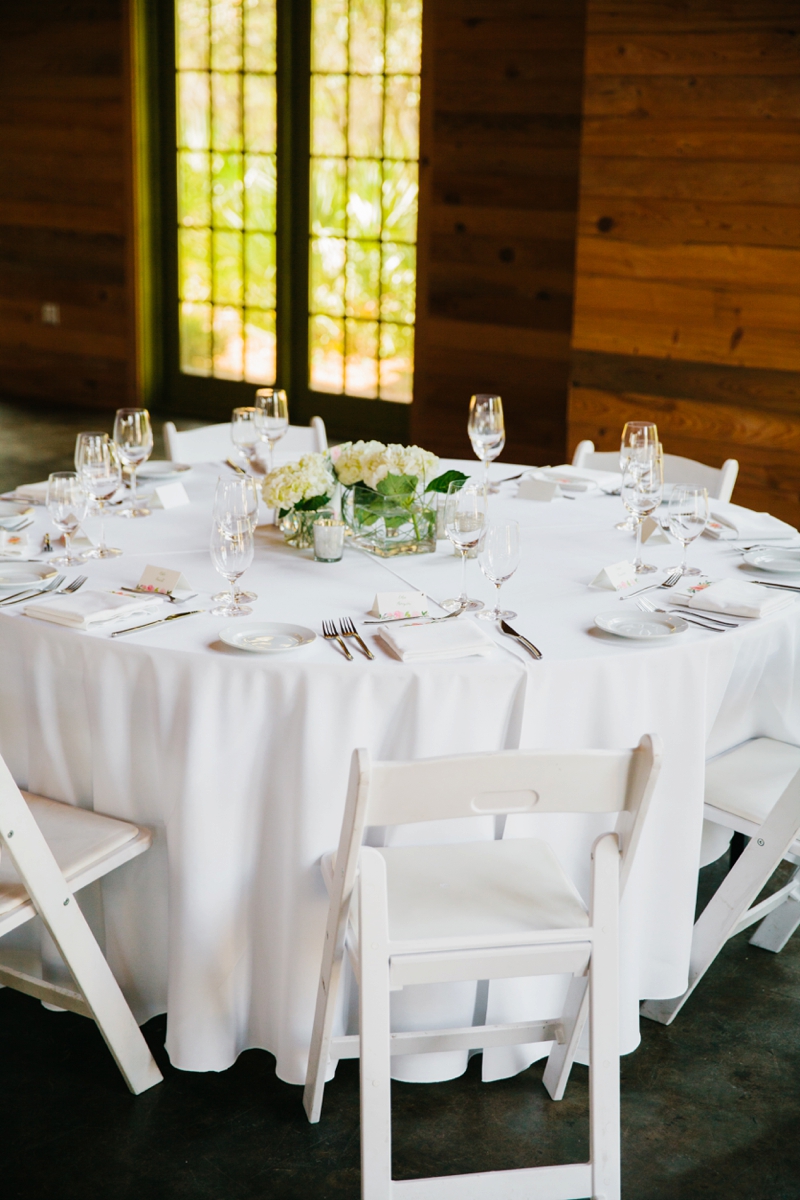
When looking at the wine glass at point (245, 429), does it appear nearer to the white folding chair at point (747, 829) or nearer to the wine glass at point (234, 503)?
the wine glass at point (234, 503)

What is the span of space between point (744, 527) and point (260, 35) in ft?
19.1

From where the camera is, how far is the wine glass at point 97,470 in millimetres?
2619

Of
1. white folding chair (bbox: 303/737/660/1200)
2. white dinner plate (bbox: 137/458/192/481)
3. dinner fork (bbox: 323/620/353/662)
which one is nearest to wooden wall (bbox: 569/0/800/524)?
white dinner plate (bbox: 137/458/192/481)

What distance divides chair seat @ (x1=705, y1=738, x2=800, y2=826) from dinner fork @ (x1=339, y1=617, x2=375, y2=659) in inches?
30.2

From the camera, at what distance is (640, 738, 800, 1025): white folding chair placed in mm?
2211

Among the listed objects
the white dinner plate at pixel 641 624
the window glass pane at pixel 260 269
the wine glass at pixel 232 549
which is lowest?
the white dinner plate at pixel 641 624

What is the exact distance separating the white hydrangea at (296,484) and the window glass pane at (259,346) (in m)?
5.51

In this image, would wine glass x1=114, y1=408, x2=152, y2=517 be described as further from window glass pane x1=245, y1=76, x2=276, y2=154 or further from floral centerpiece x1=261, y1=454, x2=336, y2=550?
window glass pane x1=245, y1=76, x2=276, y2=154

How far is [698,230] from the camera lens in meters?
4.89

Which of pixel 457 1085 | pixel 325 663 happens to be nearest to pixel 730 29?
pixel 325 663

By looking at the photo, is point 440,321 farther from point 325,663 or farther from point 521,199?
point 325,663

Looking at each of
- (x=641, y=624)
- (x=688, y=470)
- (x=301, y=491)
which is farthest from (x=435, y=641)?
(x=688, y=470)

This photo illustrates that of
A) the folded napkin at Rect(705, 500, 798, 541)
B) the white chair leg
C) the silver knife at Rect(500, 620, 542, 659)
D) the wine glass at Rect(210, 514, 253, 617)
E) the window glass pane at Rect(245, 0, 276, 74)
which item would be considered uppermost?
the window glass pane at Rect(245, 0, 276, 74)

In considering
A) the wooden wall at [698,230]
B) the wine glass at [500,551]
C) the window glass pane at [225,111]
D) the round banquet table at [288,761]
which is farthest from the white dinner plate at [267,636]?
the window glass pane at [225,111]
